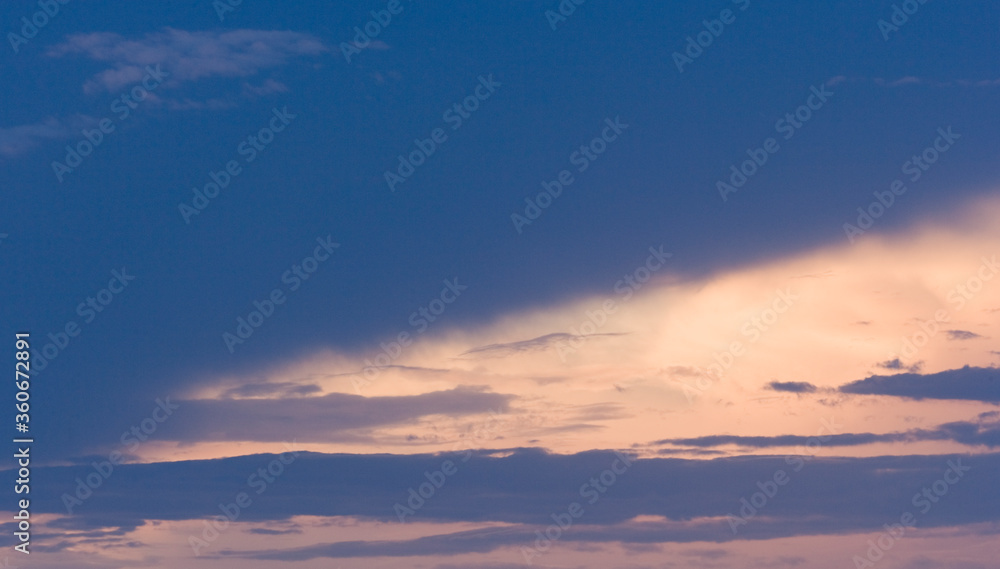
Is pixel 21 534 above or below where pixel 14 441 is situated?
below

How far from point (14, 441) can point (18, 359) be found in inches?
279

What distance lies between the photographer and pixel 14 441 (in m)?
48.4

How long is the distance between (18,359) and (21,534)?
1666cm

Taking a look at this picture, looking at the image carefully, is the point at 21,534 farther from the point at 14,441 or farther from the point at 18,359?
the point at 18,359

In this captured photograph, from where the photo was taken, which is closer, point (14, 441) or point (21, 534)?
point (14, 441)

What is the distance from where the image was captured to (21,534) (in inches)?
2080

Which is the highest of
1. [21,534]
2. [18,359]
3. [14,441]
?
[18,359]

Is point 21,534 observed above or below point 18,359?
below

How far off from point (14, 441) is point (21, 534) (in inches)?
440

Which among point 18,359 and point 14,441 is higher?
point 18,359

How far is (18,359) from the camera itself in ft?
165

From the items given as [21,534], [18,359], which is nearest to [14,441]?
[18,359]
